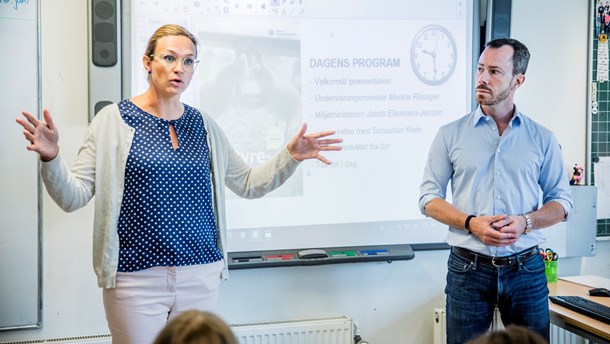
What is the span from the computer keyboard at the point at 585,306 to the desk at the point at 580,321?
0.02m

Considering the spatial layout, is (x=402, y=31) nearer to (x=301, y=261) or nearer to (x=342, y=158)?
(x=342, y=158)

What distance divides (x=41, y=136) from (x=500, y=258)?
63.4 inches

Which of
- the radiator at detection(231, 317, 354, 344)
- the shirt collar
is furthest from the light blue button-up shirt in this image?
the radiator at detection(231, 317, 354, 344)

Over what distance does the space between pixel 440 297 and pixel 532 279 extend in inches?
37.6

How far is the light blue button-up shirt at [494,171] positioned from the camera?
239cm

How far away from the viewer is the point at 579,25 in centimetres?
333

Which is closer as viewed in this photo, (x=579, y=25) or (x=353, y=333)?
(x=353, y=333)

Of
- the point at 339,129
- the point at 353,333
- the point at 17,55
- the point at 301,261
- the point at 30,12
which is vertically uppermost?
the point at 30,12

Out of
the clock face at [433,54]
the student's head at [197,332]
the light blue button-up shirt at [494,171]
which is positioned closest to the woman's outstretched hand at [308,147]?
the light blue button-up shirt at [494,171]

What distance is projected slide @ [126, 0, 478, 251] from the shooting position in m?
2.86

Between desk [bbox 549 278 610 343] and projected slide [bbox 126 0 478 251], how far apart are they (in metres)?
0.68

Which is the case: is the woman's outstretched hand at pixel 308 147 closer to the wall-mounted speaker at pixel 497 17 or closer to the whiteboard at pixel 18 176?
the whiteboard at pixel 18 176

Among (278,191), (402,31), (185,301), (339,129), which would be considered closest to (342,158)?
(339,129)

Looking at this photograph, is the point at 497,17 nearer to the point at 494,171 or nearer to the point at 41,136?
the point at 494,171
